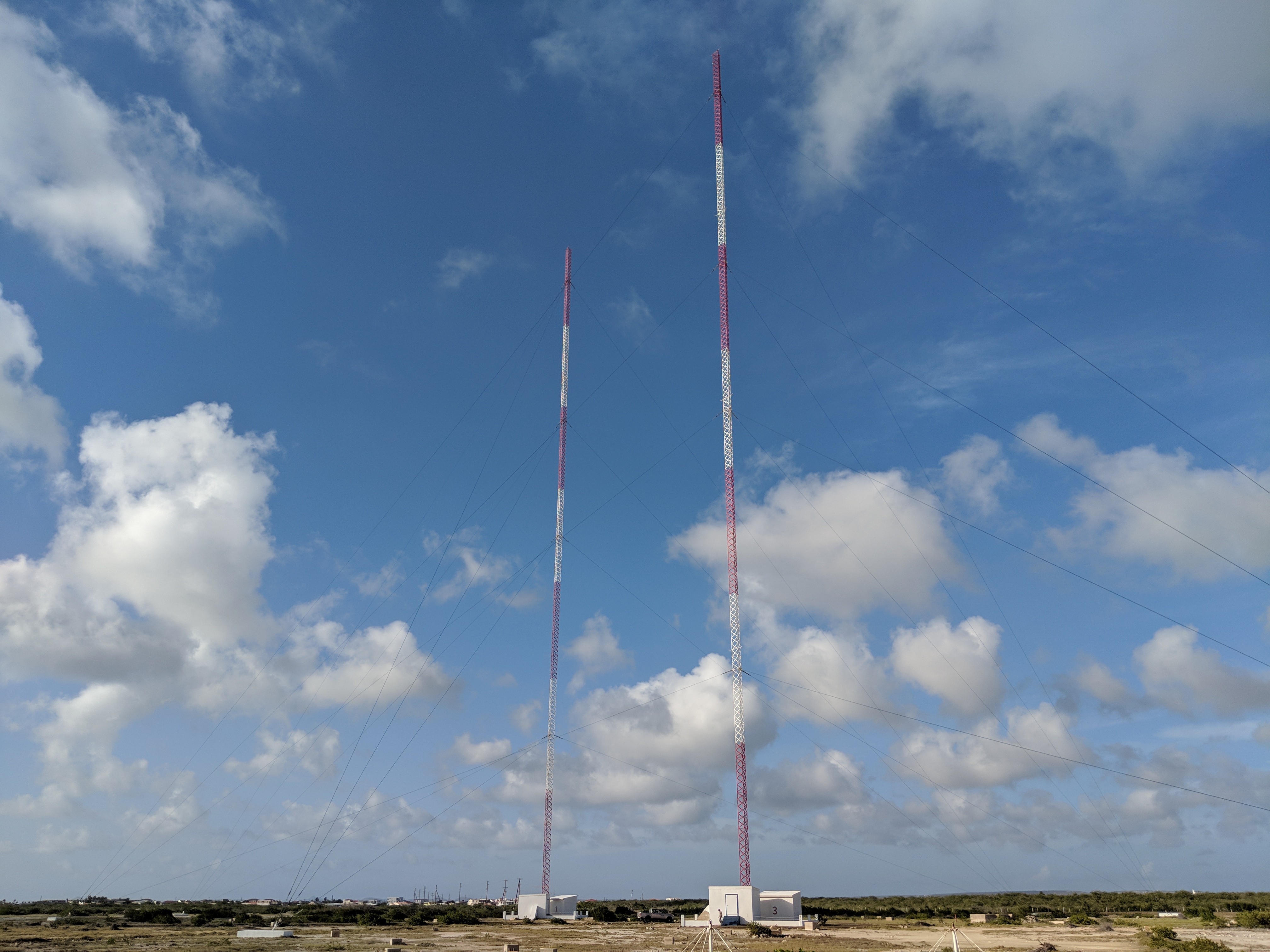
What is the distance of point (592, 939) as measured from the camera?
2191 inches

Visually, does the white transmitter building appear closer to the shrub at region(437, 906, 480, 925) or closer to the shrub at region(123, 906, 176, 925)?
the shrub at region(437, 906, 480, 925)

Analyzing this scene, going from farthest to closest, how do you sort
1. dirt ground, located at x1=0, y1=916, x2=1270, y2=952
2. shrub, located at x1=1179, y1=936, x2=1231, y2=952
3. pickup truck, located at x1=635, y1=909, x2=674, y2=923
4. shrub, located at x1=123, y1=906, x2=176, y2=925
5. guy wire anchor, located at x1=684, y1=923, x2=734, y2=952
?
pickup truck, located at x1=635, y1=909, x2=674, y2=923 → shrub, located at x1=123, y1=906, x2=176, y2=925 → dirt ground, located at x1=0, y1=916, x2=1270, y2=952 → shrub, located at x1=1179, y1=936, x2=1231, y2=952 → guy wire anchor, located at x1=684, y1=923, x2=734, y2=952

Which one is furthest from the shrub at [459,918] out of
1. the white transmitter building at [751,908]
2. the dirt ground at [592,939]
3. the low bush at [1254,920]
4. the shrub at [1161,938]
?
the low bush at [1254,920]

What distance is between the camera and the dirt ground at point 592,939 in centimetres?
4762

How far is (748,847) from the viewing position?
55344mm

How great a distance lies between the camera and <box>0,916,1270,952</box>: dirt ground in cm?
4762

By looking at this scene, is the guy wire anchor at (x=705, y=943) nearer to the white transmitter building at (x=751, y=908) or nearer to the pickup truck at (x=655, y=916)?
the white transmitter building at (x=751, y=908)

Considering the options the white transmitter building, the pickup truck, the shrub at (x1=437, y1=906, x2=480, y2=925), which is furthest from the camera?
the pickup truck

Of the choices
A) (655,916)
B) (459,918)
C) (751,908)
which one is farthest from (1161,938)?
(459,918)

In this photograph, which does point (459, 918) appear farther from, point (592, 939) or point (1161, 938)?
point (1161, 938)

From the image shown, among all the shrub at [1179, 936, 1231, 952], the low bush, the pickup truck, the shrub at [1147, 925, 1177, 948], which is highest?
the shrub at [1179, 936, 1231, 952]

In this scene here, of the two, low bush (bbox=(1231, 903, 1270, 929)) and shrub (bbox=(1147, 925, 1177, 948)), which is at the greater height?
shrub (bbox=(1147, 925, 1177, 948))

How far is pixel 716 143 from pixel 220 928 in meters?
78.7

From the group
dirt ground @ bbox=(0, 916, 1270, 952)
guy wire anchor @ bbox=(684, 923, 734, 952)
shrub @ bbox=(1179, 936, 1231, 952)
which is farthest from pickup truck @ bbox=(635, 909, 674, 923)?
shrub @ bbox=(1179, 936, 1231, 952)
